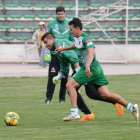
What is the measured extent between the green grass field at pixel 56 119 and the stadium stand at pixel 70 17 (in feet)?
42.8

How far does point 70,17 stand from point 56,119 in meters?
19.6

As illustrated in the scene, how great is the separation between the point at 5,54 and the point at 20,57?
872 millimetres

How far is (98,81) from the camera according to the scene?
26.8 feet

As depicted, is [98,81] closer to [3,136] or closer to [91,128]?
[91,128]

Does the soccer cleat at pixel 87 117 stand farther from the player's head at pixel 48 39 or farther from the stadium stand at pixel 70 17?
the stadium stand at pixel 70 17

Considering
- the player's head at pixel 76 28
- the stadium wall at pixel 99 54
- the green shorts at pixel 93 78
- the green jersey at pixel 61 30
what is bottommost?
the stadium wall at pixel 99 54

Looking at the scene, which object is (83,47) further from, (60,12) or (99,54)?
(99,54)

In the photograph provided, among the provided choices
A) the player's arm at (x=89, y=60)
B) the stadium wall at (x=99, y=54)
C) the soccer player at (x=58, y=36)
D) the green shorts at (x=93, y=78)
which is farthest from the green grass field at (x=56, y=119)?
the stadium wall at (x=99, y=54)

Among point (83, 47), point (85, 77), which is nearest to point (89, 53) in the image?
point (83, 47)

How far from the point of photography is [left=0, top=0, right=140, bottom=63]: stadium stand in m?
28.0

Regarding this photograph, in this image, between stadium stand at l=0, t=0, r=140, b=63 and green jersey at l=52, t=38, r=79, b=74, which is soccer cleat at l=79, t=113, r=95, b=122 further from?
stadium stand at l=0, t=0, r=140, b=63

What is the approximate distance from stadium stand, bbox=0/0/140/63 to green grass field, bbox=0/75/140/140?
13.0m

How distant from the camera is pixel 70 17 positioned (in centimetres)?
2789

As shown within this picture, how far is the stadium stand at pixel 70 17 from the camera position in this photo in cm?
2802
